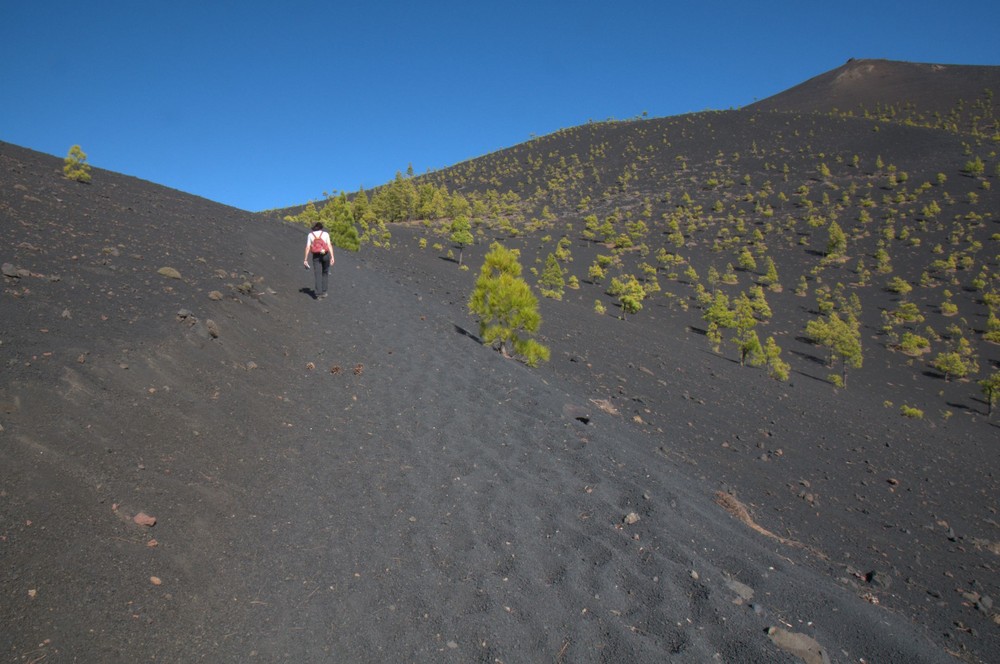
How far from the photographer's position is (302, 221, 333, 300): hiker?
414 inches

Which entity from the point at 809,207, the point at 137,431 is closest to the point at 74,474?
the point at 137,431

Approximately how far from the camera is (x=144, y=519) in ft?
11.3

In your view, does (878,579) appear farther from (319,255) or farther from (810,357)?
(810,357)

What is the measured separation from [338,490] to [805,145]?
113115mm

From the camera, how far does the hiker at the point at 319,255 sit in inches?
414

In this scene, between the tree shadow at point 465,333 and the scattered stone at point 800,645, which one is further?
the tree shadow at point 465,333

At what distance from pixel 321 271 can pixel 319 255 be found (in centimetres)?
45

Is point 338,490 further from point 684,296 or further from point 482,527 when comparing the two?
point 684,296

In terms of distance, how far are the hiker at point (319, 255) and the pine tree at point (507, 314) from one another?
11.1ft

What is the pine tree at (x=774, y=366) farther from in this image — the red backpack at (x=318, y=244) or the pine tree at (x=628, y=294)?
the red backpack at (x=318, y=244)

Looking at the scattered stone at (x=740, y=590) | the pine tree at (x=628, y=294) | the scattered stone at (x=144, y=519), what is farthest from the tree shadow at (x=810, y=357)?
the scattered stone at (x=144, y=519)

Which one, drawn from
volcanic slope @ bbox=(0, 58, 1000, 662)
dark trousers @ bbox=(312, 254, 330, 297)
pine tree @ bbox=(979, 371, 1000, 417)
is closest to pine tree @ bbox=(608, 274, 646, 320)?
pine tree @ bbox=(979, 371, 1000, 417)

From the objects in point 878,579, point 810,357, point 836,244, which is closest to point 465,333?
point 878,579

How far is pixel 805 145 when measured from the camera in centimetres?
9394
